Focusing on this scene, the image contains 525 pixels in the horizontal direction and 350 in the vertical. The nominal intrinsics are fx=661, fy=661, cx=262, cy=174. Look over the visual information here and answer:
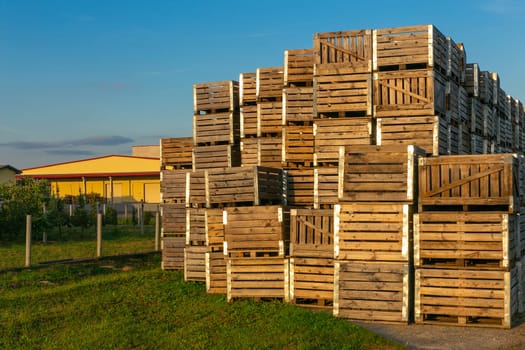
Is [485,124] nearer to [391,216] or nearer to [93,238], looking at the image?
[391,216]

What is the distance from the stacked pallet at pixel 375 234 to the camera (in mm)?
12664

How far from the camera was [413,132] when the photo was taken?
15055mm

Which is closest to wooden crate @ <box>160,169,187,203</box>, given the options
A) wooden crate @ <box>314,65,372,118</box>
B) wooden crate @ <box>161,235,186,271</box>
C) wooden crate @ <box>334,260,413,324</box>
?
wooden crate @ <box>161,235,186,271</box>

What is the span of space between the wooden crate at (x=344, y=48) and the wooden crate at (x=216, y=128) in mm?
4164

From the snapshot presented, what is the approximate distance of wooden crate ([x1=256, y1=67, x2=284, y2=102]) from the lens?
18.0 m

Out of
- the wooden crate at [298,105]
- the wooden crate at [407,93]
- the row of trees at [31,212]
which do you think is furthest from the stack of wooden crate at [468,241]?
the row of trees at [31,212]

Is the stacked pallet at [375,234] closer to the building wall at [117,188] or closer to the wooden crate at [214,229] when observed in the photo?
the wooden crate at [214,229]

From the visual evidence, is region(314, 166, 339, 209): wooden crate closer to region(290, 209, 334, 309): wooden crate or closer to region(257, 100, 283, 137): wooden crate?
region(290, 209, 334, 309): wooden crate

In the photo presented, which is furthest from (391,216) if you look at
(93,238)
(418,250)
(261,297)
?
(93,238)

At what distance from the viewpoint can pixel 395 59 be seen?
50.0 ft

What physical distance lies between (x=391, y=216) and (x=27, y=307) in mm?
8126

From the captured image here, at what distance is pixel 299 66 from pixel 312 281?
227 inches

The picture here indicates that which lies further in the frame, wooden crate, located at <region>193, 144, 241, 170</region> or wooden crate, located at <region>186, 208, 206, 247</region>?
wooden crate, located at <region>193, 144, 241, 170</region>

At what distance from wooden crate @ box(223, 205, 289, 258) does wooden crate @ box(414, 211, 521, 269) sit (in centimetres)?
329
